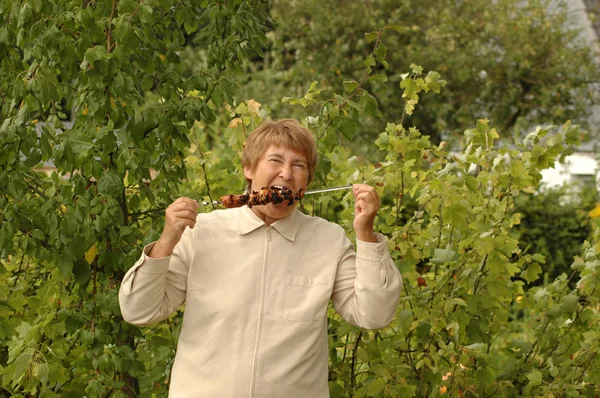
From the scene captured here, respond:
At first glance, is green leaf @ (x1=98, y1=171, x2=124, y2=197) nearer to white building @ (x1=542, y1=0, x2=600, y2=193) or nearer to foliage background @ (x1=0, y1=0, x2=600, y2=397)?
foliage background @ (x1=0, y1=0, x2=600, y2=397)

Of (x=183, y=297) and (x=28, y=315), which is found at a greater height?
(x=183, y=297)

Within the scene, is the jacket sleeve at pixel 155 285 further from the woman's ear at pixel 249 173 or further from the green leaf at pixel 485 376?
the green leaf at pixel 485 376

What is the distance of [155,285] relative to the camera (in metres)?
2.38

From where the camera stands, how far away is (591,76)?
13.8 metres

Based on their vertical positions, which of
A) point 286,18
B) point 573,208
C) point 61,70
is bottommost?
point 573,208

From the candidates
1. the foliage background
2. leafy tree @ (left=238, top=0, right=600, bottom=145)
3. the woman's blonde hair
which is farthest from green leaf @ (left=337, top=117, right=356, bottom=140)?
leafy tree @ (left=238, top=0, right=600, bottom=145)

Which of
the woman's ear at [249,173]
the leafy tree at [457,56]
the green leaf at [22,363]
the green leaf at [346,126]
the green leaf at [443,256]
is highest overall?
the leafy tree at [457,56]

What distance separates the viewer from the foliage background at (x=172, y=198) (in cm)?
292

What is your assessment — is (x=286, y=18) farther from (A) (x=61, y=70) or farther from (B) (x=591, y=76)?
(A) (x=61, y=70)

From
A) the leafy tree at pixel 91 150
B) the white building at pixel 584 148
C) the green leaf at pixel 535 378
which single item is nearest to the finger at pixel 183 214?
the leafy tree at pixel 91 150

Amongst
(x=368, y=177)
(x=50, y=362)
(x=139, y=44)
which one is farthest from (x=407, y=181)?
(x=50, y=362)

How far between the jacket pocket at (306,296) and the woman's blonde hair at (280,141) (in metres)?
0.32

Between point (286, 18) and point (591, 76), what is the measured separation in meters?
4.54

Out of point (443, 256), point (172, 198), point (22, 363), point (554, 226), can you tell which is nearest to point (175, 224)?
point (22, 363)
